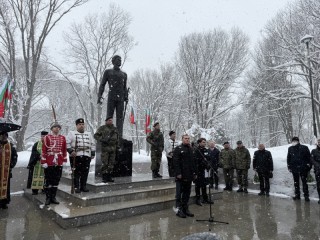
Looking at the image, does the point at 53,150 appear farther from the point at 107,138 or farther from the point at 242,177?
the point at 242,177

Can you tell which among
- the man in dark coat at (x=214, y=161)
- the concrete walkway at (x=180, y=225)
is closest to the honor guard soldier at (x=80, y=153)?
the concrete walkway at (x=180, y=225)

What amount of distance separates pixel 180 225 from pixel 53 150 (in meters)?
3.09

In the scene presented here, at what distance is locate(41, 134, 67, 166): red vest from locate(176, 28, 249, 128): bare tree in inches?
726

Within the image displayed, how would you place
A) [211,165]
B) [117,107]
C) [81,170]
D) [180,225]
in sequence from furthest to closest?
[211,165], [117,107], [81,170], [180,225]

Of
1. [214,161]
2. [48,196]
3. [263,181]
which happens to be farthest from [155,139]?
[263,181]

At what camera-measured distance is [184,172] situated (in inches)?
246

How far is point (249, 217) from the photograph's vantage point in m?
6.38

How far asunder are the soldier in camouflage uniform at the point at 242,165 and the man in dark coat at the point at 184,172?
4.18 metres

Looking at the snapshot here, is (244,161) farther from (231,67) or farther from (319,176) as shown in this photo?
(231,67)

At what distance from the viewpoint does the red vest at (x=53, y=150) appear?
6.11m

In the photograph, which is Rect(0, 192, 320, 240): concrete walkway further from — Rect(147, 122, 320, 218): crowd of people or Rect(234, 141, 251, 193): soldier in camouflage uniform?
Rect(234, 141, 251, 193): soldier in camouflage uniform

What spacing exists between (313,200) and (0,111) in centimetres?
1036

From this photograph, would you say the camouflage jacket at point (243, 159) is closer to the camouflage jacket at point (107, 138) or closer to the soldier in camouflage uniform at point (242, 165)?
the soldier in camouflage uniform at point (242, 165)

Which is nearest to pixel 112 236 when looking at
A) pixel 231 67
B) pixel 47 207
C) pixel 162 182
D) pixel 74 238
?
pixel 74 238
